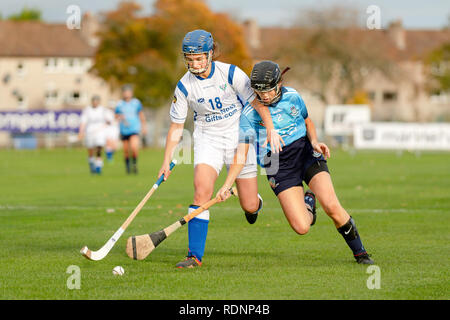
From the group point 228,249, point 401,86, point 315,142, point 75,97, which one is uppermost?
point 401,86

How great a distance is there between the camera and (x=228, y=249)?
29.9ft

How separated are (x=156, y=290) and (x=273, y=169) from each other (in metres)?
2.23

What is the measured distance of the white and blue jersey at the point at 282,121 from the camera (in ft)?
26.9

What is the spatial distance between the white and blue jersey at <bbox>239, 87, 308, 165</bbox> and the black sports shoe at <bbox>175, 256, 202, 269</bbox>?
1.23 metres

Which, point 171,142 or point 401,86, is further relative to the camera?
point 401,86

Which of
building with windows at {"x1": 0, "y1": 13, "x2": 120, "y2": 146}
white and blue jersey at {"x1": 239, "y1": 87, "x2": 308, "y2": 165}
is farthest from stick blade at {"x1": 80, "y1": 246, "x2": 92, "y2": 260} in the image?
building with windows at {"x1": 0, "y1": 13, "x2": 120, "y2": 146}

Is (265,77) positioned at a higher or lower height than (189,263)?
higher

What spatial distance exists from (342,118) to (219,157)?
4144 centimetres

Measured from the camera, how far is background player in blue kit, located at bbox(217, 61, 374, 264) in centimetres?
805

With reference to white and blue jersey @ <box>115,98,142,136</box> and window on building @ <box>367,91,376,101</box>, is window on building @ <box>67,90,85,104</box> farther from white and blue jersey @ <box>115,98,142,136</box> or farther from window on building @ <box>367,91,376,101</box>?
white and blue jersey @ <box>115,98,142,136</box>

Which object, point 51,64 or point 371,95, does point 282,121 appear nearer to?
point 51,64

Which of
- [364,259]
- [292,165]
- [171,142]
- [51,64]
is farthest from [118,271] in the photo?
[51,64]

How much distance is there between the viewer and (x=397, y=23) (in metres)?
86.9

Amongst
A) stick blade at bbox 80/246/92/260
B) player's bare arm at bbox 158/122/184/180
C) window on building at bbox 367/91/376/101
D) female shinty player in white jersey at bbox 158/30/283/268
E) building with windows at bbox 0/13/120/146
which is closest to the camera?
stick blade at bbox 80/246/92/260
